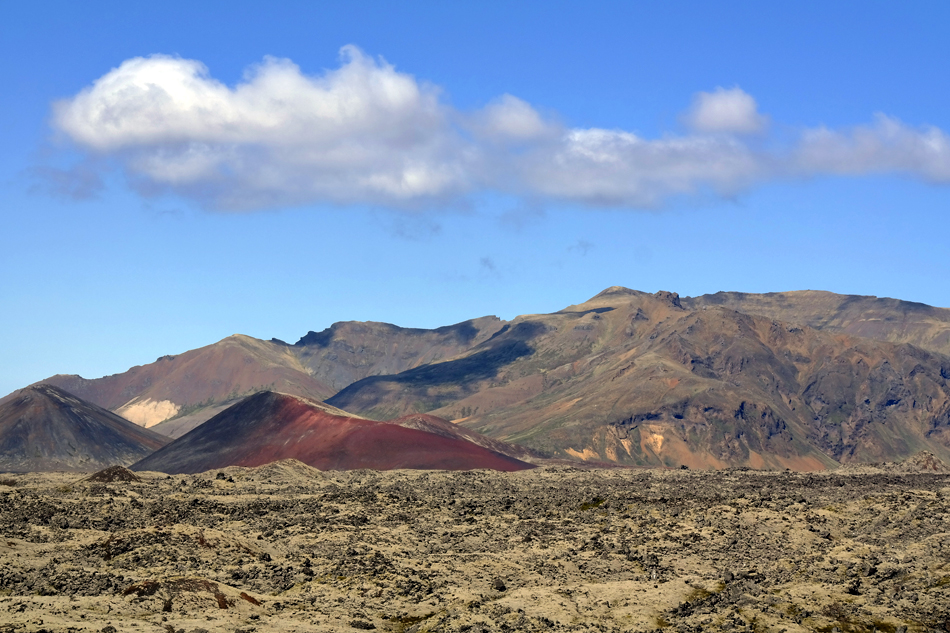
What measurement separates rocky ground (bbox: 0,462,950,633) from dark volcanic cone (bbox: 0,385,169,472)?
10495 centimetres

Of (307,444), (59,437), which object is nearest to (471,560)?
(307,444)

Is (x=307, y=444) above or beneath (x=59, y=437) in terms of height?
beneath

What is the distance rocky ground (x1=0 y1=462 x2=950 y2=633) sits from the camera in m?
27.0

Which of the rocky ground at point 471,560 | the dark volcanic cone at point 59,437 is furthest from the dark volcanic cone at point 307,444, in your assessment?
the rocky ground at point 471,560

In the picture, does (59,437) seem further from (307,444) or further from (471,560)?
(471,560)

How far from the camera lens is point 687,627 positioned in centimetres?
2659

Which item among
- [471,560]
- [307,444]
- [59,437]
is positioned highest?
[59,437]

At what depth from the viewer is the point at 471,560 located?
36.5 meters

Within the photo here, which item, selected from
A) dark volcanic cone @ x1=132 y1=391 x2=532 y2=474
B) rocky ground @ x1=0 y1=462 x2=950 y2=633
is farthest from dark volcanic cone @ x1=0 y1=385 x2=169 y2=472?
rocky ground @ x1=0 y1=462 x2=950 y2=633

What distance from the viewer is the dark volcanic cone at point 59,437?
15438 centimetres

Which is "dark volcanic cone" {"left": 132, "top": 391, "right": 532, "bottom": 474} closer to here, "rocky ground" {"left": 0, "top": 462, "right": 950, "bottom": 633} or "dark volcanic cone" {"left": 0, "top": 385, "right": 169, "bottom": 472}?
"dark volcanic cone" {"left": 0, "top": 385, "right": 169, "bottom": 472}

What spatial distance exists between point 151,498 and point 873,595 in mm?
35975

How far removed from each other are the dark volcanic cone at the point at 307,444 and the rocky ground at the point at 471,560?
69739 millimetres

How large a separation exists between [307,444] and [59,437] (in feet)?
154
